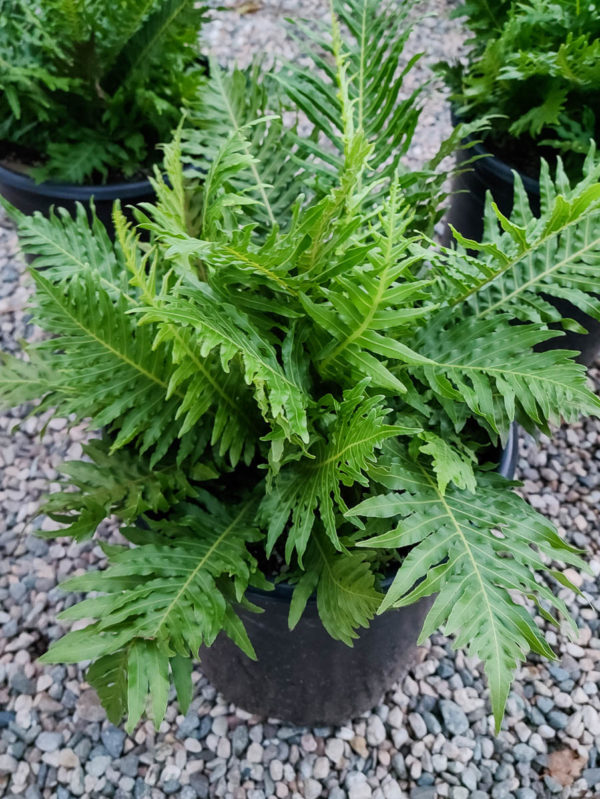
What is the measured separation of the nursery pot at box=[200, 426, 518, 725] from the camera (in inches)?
45.1

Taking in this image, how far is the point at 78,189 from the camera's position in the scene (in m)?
1.78

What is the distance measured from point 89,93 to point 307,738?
1.50m

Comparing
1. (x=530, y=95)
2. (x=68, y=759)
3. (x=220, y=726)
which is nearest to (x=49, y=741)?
(x=68, y=759)

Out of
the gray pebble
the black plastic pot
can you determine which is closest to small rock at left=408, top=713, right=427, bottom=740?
the gray pebble

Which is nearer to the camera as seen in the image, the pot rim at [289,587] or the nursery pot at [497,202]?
the pot rim at [289,587]

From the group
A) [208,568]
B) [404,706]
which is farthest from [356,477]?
[404,706]

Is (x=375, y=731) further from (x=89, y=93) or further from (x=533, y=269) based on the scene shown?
(x=89, y=93)

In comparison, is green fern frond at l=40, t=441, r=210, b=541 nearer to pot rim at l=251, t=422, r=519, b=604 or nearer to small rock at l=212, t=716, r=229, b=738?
pot rim at l=251, t=422, r=519, b=604

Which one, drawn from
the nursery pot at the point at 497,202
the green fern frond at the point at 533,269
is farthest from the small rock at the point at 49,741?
the nursery pot at the point at 497,202

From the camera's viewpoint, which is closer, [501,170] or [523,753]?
[523,753]

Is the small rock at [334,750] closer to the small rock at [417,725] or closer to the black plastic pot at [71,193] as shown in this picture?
the small rock at [417,725]

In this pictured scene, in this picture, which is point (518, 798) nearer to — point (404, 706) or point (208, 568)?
point (404, 706)

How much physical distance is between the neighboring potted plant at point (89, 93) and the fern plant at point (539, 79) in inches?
26.7

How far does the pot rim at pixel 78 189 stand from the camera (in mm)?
1785
